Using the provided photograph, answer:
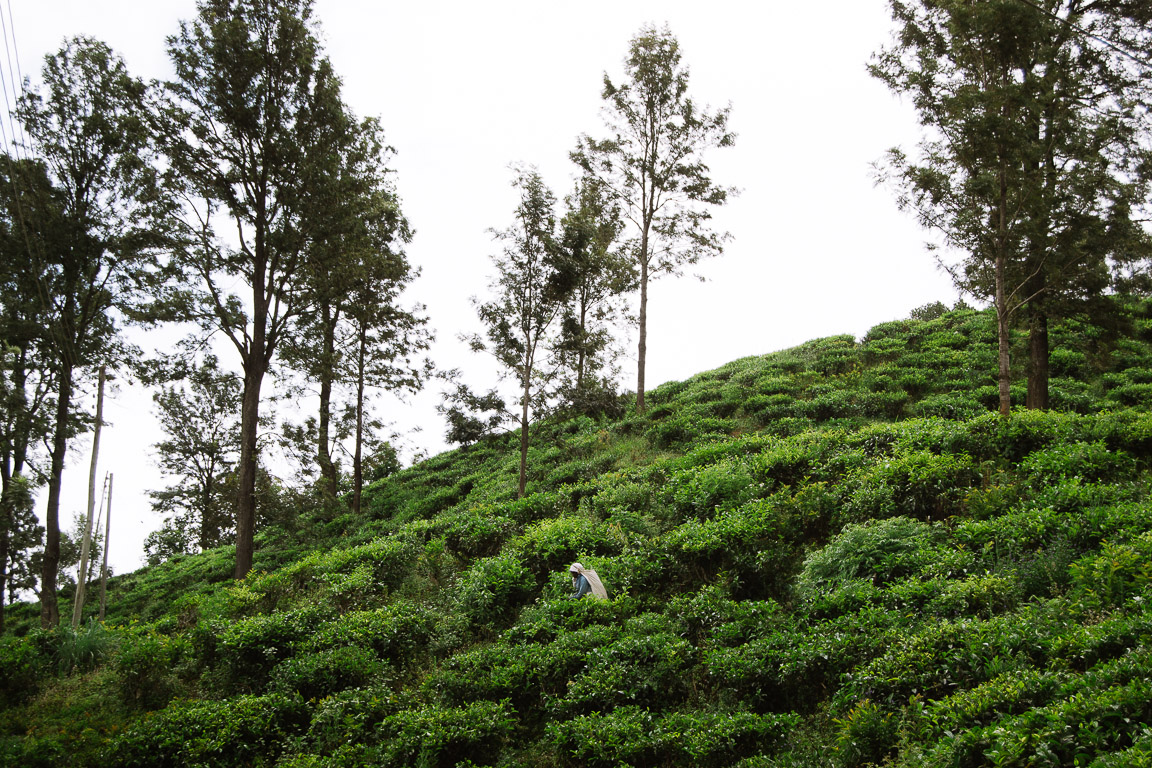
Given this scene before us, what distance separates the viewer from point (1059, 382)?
19000 millimetres

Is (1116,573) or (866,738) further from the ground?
(1116,573)

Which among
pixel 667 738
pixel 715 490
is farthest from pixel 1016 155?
pixel 667 738

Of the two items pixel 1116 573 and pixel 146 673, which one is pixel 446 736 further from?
pixel 1116 573

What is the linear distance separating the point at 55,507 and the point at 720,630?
72.7ft

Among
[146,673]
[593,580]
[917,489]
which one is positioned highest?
[917,489]

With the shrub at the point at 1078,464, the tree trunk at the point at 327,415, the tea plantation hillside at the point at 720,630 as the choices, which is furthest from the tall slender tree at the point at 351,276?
the shrub at the point at 1078,464

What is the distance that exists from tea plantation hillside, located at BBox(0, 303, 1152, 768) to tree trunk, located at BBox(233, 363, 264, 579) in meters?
1.82

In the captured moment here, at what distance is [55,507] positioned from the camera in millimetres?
20750

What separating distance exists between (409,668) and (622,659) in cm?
414

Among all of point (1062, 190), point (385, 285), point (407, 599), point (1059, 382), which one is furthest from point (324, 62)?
point (1059, 382)

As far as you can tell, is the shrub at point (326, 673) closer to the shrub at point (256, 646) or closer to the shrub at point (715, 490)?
the shrub at point (256, 646)

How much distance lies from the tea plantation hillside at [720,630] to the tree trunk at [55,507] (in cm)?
475

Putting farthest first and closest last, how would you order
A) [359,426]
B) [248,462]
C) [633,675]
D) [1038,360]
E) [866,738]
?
[359,426] < [248,462] < [1038,360] < [633,675] < [866,738]

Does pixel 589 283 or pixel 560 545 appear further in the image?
pixel 589 283
